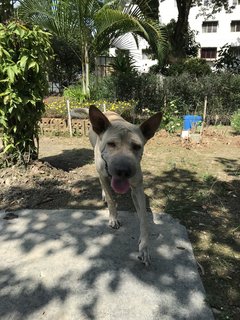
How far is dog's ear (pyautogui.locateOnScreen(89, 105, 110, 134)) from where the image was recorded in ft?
10.5

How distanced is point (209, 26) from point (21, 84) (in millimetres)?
47169

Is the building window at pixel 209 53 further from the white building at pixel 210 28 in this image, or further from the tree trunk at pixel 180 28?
the tree trunk at pixel 180 28

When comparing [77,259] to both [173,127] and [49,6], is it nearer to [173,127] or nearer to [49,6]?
[173,127]

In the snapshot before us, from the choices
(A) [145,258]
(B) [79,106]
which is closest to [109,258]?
(A) [145,258]

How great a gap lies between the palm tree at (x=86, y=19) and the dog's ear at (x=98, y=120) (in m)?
9.01

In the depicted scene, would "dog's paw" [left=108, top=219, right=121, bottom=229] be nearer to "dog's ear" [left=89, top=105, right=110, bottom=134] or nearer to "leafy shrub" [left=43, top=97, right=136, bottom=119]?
"dog's ear" [left=89, top=105, right=110, bottom=134]

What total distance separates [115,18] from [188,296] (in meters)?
10.8

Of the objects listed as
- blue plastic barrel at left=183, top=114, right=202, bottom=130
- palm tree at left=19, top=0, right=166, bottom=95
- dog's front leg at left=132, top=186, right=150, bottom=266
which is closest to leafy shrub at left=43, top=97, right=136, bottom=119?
palm tree at left=19, top=0, right=166, bottom=95

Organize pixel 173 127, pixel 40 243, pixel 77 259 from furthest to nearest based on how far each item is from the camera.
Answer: pixel 173 127 → pixel 40 243 → pixel 77 259

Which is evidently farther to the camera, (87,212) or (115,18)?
(115,18)

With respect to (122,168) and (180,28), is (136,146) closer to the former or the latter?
(122,168)

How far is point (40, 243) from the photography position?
3520 millimetres

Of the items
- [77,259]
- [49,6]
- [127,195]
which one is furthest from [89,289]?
[49,6]

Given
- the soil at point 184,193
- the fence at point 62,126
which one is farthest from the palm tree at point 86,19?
the soil at point 184,193
